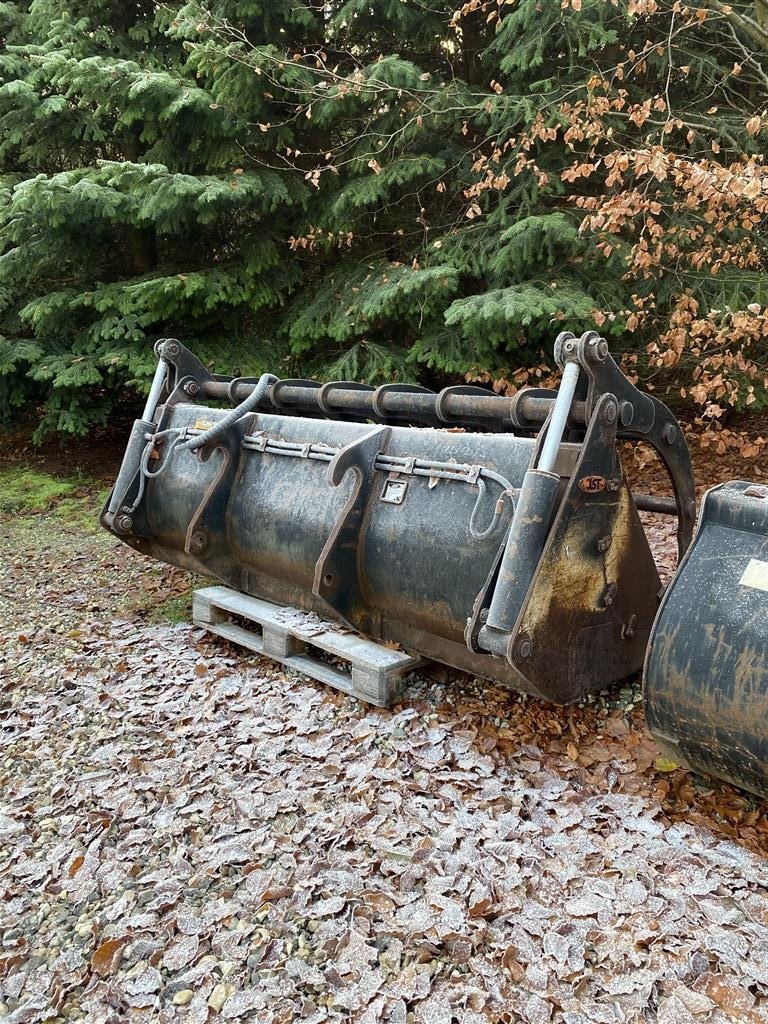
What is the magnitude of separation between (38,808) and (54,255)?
20.7ft

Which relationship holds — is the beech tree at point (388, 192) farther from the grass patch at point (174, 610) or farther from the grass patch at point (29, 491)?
the grass patch at point (174, 610)

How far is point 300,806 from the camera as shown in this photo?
9.96 ft

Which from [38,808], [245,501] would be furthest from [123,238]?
[38,808]

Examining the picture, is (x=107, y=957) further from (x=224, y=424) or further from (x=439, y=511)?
(x=224, y=424)

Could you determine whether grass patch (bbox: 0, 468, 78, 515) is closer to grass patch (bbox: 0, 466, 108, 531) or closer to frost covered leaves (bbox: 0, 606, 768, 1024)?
grass patch (bbox: 0, 466, 108, 531)

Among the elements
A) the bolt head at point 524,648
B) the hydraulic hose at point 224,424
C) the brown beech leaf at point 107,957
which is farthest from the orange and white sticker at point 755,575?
the hydraulic hose at point 224,424

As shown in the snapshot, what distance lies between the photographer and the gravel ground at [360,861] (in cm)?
220

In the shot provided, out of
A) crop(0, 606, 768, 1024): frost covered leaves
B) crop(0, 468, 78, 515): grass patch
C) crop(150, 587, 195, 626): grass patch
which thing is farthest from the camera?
crop(0, 468, 78, 515): grass patch

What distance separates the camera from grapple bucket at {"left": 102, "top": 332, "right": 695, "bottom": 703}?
3020 millimetres

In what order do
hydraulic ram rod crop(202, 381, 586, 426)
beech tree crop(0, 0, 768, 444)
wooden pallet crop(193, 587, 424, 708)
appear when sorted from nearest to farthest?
1. hydraulic ram rod crop(202, 381, 586, 426)
2. wooden pallet crop(193, 587, 424, 708)
3. beech tree crop(0, 0, 768, 444)

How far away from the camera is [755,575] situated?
2.51 metres

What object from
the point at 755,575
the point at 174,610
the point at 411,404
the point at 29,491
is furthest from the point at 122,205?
the point at 755,575

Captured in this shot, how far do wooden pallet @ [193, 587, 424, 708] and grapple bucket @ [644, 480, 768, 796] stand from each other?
1.31 metres

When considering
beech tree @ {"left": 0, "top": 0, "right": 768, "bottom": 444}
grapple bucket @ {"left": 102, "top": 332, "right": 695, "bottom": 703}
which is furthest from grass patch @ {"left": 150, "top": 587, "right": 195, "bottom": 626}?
beech tree @ {"left": 0, "top": 0, "right": 768, "bottom": 444}
